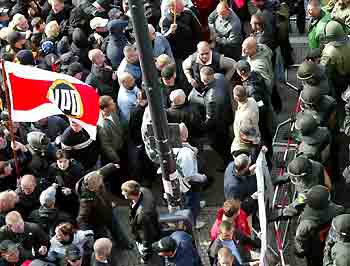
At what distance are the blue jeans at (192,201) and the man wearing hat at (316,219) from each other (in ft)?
5.96

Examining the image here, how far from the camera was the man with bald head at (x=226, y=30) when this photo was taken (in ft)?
43.9

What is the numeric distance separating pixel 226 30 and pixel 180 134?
12.4 feet

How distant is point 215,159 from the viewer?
12922mm

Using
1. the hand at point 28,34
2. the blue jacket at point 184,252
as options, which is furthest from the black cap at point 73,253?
the hand at point 28,34

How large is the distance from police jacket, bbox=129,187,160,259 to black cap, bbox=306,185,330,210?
1914mm

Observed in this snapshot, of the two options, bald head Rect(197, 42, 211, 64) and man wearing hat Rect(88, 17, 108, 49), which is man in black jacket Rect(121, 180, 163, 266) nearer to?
bald head Rect(197, 42, 211, 64)

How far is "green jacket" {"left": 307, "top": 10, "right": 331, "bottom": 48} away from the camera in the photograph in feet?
41.7

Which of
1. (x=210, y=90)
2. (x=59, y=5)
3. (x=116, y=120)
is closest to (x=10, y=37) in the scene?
(x=59, y=5)

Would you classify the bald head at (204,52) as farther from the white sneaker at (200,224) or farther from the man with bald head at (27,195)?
the man with bald head at (27,195)

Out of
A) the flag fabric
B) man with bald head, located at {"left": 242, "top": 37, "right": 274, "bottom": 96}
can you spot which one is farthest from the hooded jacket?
the flag fabric

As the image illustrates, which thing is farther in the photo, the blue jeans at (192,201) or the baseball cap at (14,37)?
the baseball cap at (14,37)

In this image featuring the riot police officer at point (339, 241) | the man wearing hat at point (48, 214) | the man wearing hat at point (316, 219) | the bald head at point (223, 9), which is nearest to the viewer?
the riot police officer at point (339, 241)

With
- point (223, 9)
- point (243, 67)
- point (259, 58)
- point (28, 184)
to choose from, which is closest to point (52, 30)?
point (223, 9)

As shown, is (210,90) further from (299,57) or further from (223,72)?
(299,57)
